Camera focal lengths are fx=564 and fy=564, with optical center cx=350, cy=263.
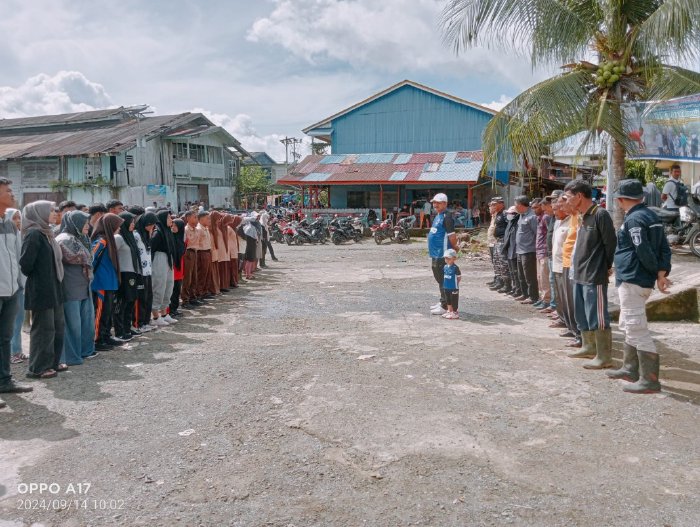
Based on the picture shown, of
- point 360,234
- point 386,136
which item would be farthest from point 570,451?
point 386,136

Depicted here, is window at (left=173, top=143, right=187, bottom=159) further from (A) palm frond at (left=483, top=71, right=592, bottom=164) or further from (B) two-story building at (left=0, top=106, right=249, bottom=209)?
(A) palm frond at (left=483, top=71, right=592, bottom=164)

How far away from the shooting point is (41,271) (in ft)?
16.8

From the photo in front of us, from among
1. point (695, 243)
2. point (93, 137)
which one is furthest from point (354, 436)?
point (93, 137)

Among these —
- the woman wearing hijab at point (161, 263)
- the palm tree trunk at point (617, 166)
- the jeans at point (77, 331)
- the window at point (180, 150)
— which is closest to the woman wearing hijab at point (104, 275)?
the jeans at point (77, 331)

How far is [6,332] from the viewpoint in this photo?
4832 mm

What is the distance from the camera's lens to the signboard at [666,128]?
26.0 feet

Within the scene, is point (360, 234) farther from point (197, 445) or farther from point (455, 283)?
point (197, 445)

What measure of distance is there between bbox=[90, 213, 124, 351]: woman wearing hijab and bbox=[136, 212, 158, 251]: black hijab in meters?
0.57

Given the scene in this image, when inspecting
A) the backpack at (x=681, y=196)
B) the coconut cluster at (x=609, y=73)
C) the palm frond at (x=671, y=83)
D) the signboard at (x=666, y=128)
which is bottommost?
the backpack at (x=681, y=196)

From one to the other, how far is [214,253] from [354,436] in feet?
22.0

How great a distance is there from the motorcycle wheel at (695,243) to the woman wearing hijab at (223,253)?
9.07m

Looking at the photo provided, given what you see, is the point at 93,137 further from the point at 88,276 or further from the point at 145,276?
the point at 88,276

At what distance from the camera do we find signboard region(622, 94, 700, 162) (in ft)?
26.0

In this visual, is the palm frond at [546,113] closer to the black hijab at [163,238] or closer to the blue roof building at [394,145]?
the black hijab at [163,238]
